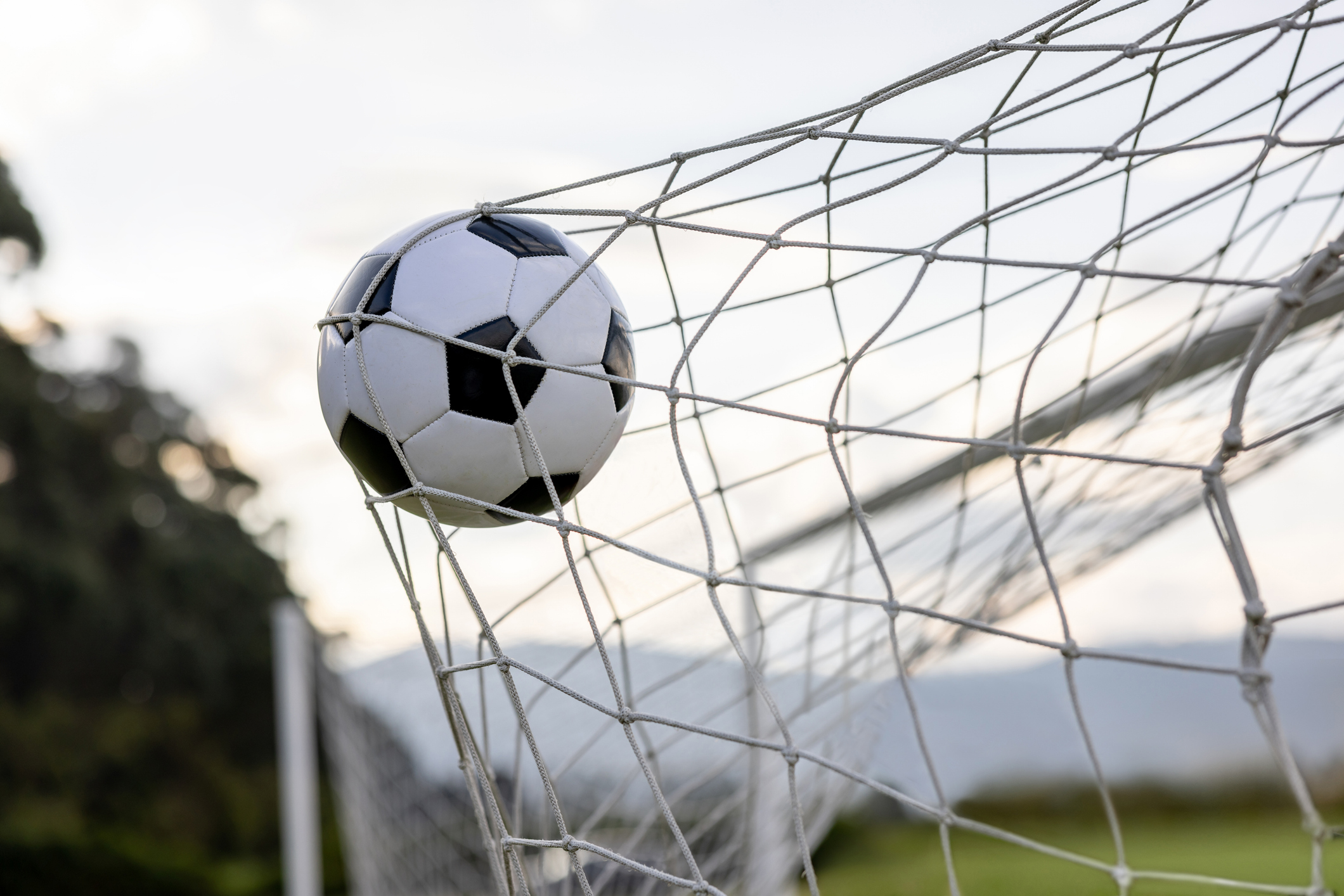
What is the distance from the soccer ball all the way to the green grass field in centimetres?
1095

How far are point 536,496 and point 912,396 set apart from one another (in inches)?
57.9

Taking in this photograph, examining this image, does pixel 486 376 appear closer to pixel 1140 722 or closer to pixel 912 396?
pixel 912 396

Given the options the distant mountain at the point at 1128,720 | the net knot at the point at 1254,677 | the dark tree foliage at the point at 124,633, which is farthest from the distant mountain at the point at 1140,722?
the net knot at the point at 1254,677

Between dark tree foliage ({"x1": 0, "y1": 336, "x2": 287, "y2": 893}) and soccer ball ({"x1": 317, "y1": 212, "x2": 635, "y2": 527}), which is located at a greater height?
dark tree foliage ({"x1": 0, "y1": 336, "x2": 287, "y2": 893})

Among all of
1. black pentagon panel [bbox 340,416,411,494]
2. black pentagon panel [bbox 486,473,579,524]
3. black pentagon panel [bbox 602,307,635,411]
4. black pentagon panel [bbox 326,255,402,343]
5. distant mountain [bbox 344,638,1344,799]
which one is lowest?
black pentagon panel [bbox 486,473,579,524]

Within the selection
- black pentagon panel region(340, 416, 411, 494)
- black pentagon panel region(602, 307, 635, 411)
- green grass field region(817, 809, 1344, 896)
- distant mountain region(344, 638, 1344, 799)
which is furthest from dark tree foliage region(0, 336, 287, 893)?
black pentagon panel region(602, 307, 635, 411)

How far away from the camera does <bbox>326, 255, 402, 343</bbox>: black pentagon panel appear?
5.23 ft

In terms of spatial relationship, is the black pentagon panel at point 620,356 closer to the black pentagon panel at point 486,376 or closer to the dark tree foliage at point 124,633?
the black pentagon panel at point 486,376

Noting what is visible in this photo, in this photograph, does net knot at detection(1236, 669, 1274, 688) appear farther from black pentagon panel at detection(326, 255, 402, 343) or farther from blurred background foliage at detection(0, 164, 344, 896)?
blurred background foliage at detection(0, 164, 344, 896)

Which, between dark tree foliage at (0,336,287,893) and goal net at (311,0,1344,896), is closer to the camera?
goal net at (311,0,1344,896)

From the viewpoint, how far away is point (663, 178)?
68.4 inches

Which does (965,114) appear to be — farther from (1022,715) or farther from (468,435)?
(1022,715)

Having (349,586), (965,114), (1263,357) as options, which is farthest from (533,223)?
(349,586)

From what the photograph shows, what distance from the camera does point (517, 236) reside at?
1669mm
